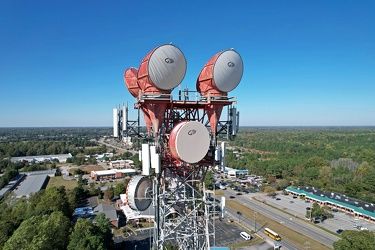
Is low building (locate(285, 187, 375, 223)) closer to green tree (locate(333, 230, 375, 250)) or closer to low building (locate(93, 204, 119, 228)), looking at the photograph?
green tree (locate(333, 230, 375, 250))

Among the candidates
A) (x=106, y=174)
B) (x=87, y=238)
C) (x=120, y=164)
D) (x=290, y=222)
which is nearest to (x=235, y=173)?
(x=290, y=222)

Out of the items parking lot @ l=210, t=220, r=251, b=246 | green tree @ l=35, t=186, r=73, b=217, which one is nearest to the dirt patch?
green tree @ l=35, t=186, r=73, b=217

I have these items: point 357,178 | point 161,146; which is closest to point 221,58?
point 161,146

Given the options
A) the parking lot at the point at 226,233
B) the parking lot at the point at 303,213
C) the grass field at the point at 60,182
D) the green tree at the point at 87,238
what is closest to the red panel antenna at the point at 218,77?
the green tree at the point at 87,238

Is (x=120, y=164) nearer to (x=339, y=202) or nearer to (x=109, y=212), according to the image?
(x=109, y=212)

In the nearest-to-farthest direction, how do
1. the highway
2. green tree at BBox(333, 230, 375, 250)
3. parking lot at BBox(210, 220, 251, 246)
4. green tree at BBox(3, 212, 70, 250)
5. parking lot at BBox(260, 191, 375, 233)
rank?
green tree at BBox(3, 212, 70, 250), green tree at BBox(333, 230, 375, 250), parking lot at BBox(210, 220, 251, 246), the highway, parking lot at BBox(260, 191, 375, 233)

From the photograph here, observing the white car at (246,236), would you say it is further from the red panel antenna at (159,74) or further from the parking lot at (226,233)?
the red panel antenna at (159,74)

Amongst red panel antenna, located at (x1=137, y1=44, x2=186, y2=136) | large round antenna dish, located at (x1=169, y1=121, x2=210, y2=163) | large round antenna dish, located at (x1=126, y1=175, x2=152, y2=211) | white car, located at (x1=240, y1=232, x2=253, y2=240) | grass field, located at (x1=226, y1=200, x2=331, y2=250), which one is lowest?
grass field, located at (x1=226, y1=200, x2=331, y2=250)
